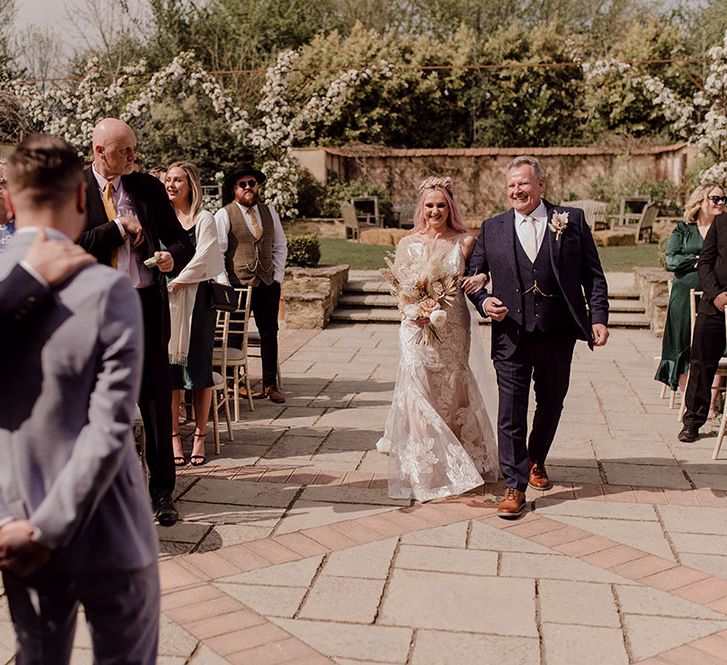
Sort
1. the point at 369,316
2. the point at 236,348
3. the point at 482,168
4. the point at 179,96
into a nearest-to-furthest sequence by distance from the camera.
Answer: the point at 236,348 < the point at 369,316 < the point at 179,96 < the point at 482,168

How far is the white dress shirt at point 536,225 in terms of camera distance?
5.13 m

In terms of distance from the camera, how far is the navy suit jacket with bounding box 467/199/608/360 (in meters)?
5.09

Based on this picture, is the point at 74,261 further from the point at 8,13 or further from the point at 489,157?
the point at 8,13

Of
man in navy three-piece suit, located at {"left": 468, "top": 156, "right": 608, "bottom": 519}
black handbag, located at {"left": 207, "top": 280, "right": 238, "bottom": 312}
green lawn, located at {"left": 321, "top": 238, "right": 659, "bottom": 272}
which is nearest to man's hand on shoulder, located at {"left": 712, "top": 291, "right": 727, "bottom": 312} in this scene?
man in navy three-piece suit, located at {"left": 468, "top": 156, "right": 608, "bottom": 519}

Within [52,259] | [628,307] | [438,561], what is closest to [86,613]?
[52,259]

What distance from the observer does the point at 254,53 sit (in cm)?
3083

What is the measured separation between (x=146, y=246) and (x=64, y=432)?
273 centimetres

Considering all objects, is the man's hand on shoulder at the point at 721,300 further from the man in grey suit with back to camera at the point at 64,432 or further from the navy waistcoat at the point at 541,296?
the man in grey suit with back to camera at the point at 64,432

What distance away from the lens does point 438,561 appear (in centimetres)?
435

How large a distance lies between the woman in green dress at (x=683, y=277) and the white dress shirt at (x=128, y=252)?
187 inches

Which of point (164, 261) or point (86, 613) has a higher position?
point (164, 261)

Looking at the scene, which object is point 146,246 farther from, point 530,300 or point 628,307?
point 628,307

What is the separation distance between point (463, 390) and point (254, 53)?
27.4 meters

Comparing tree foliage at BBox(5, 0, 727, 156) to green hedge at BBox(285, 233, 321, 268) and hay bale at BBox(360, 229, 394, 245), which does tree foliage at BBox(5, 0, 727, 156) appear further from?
green hedge at BBox(285, 233, 321, 268)
